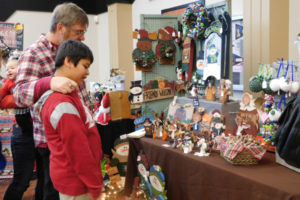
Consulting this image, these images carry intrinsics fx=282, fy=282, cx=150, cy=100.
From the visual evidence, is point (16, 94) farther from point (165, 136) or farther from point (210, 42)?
point (210, 42)

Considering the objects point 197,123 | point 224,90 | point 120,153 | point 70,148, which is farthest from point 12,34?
point 70,148

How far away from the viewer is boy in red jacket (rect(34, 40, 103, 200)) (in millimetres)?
1228

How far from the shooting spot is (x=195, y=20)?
2.20 metres

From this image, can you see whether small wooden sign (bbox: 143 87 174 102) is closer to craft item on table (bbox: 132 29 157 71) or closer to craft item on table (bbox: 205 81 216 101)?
craft item on table (bbox: 132 29 157 71)

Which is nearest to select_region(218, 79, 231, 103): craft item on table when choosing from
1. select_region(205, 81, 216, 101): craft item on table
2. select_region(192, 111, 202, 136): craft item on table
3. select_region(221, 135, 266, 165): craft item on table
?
select_region(205, 81, 216, 101): craft item on table

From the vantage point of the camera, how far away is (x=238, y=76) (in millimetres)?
2789

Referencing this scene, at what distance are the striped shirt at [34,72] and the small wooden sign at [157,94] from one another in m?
1.03

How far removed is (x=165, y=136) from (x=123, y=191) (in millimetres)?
792

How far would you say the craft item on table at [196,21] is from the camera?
82.2 inches

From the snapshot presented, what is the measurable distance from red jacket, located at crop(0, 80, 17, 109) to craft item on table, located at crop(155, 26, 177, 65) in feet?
4.00

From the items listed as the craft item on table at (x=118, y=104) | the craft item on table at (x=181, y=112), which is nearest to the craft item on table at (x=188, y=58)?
the craft item on table at (x=181, y=112)

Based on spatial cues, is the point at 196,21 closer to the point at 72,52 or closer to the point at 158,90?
the point at 158,90

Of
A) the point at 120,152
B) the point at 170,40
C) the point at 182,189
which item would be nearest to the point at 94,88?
the point at 120,152

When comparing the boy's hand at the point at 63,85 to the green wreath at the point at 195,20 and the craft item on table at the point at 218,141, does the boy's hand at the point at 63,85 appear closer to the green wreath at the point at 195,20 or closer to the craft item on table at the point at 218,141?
the craft item on table at the point at 218,141
